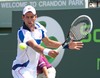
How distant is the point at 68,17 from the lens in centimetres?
829

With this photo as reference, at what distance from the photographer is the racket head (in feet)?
14.9

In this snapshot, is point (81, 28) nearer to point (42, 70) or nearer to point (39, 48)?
point (39, 48)

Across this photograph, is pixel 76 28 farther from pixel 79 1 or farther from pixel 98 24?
pixel 79 1

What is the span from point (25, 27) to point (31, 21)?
13cm

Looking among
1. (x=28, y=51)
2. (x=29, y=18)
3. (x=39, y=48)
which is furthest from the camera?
(x=28, y=51)

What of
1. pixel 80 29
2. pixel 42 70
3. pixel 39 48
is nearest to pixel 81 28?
pixel 80 29

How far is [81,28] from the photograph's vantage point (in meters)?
4.62

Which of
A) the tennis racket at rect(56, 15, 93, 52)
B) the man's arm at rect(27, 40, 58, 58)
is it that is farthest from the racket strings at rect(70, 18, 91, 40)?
the man's arm at rect(27, 40, 58, 58)

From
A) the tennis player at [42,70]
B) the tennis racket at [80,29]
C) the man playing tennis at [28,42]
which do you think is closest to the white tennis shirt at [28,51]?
the man playing tennis at [28,42]

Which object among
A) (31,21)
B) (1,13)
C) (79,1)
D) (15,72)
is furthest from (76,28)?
(1,13)

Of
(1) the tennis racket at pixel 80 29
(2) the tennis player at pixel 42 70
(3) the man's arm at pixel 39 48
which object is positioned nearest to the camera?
(3) the man's arm at pixel 39 48

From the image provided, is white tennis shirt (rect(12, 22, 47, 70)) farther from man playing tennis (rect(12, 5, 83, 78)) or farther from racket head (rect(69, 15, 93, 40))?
racket head (rect(69, 15, 93, 40))

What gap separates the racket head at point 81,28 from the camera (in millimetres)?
4527

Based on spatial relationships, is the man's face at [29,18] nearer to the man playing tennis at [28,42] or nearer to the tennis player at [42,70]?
the man playing tennis at [28,42]
